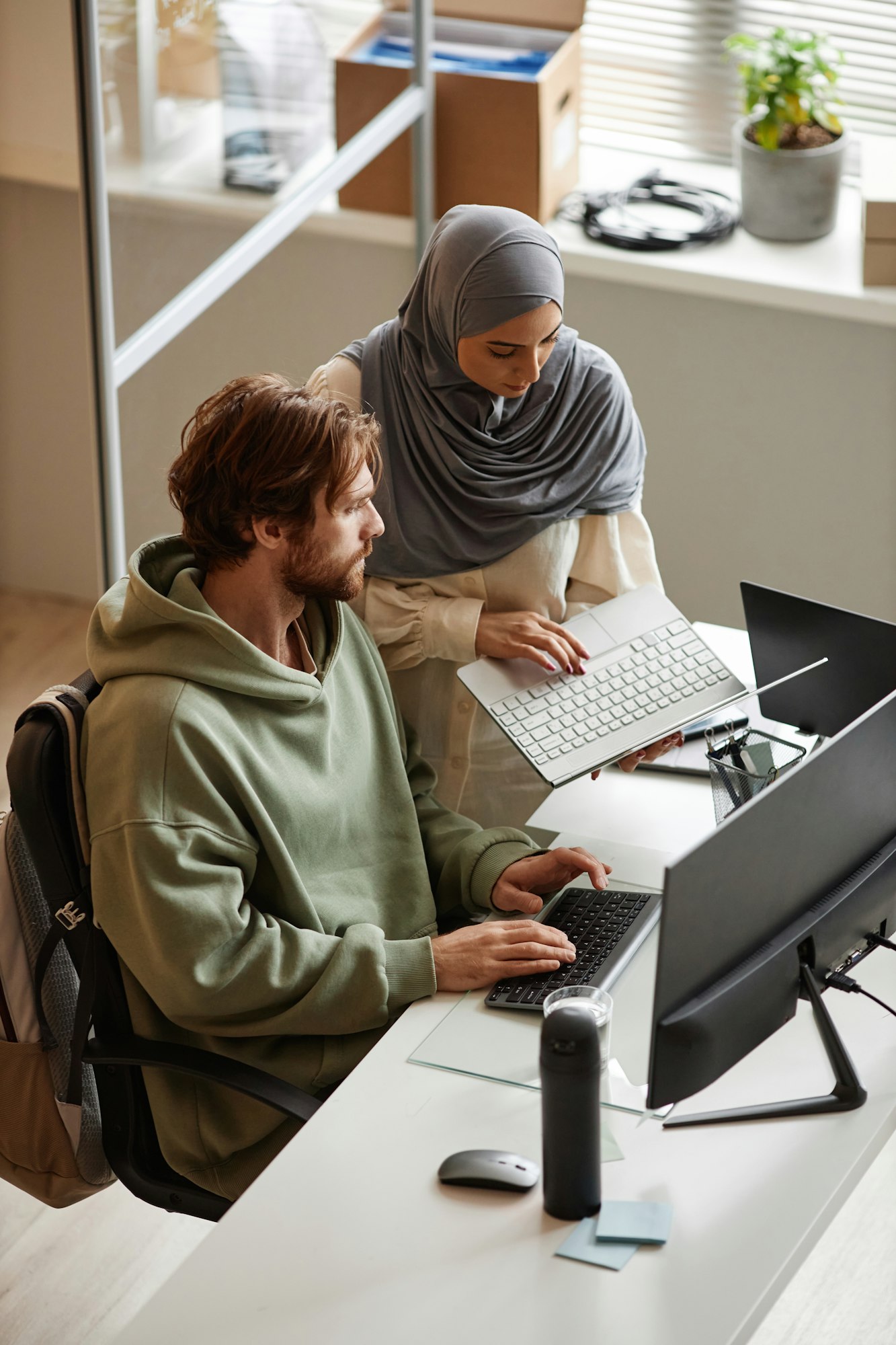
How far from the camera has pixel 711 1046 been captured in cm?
143

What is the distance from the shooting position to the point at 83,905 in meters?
1.63

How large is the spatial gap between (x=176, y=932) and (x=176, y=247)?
62.0 inches

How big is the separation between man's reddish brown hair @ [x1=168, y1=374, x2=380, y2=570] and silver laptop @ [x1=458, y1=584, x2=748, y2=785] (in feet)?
1.26

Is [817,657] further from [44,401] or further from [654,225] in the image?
[44,401]

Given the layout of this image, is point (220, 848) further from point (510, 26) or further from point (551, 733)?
point (510, 26)

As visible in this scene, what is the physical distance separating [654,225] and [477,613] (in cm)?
174

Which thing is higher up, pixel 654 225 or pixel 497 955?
pixel 654 225

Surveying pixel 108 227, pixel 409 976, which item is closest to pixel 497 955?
pixel 409 976

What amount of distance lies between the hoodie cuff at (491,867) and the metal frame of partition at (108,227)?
1133 mm

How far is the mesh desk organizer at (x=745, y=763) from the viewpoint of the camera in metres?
1.80

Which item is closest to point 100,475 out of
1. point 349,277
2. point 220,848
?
point 349,277

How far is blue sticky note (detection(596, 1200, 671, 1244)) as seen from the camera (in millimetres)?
1347

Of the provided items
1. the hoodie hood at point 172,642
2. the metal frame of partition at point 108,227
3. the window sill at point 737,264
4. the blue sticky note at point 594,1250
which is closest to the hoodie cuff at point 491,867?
the hoodie hood at point 172,642

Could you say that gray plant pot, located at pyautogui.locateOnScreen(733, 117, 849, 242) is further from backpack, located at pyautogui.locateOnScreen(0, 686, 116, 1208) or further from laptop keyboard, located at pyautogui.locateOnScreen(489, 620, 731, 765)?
backpack, located at pyautogui.locateOnScreen(0, 686, 116, 1208)
